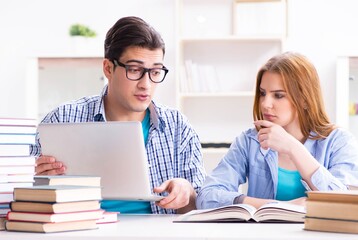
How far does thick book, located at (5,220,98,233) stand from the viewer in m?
1.83

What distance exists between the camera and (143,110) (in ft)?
9.05

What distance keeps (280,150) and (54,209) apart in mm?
944

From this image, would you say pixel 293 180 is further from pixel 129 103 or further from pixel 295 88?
pixel 129 103

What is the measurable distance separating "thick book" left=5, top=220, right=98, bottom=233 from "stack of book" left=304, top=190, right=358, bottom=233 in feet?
1.85

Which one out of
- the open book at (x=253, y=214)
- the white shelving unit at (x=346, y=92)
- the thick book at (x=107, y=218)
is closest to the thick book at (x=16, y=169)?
the thick book at (x=107, y=218)

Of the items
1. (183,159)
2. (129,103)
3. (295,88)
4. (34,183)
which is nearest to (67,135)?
(34,183)

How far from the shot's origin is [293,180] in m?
2.61

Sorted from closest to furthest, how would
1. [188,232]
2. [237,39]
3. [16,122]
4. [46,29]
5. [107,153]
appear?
[188,232] → [16,122] → [107,153] → [237,39] → [46,29]

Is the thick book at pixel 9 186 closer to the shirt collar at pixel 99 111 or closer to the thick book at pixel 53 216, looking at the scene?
the thick book at pixel 53 216

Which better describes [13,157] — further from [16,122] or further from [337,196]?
[337,196]

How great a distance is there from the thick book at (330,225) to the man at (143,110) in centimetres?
81

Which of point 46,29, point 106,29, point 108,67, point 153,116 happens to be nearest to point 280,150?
point 153,116

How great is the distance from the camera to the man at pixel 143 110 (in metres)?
2.74

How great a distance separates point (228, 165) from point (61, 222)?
0.98 meters
